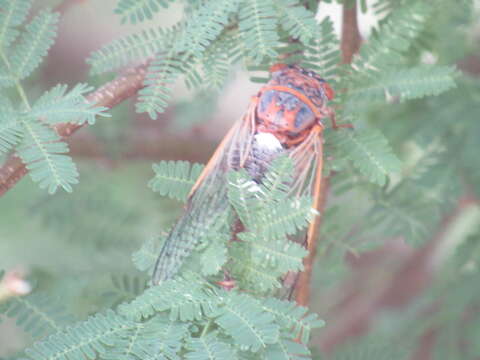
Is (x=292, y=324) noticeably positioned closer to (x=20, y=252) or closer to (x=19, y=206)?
(x=19, y=206)

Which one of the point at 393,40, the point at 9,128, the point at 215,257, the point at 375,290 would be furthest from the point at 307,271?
the point at 375,290

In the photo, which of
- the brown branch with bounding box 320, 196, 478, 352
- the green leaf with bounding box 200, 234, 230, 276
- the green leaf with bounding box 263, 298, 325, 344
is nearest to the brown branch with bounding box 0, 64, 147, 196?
the green leaf with bounding box 200, 234, 230, 276

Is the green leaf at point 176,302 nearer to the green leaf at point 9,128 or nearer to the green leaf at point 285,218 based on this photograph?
the green leaf at point 285,218

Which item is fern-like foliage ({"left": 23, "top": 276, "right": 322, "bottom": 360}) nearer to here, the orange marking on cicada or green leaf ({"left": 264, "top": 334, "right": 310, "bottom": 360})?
green leaf ({"left": 264, "top": 334, "right": 310, "bottom": 360})

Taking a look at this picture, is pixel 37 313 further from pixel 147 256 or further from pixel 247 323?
pixel 247 323

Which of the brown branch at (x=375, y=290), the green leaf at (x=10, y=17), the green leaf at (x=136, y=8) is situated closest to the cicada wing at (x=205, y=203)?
the green leaf at (x=136, y=8)

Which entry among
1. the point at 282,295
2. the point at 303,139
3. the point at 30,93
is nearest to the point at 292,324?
the point at 282,295
